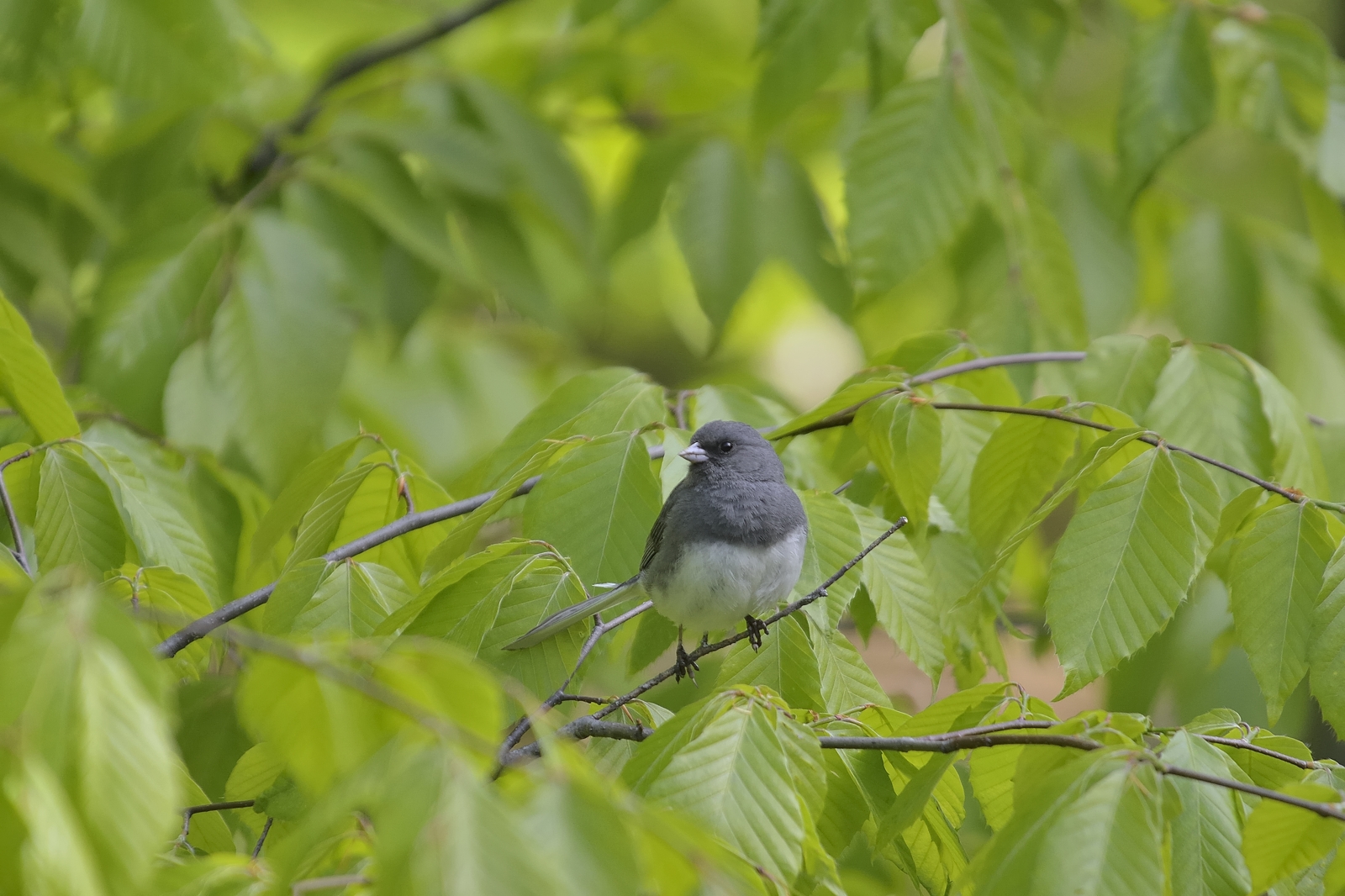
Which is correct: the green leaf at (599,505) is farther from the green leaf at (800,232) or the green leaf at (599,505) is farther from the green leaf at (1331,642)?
the green leaf at (800,232)

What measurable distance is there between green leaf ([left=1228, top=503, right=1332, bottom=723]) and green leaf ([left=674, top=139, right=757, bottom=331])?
1756 mm

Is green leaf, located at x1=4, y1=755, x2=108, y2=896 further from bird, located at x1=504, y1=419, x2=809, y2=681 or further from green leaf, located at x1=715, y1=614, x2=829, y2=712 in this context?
bird, located at x1=504, y1=419, x2=809, y2=681

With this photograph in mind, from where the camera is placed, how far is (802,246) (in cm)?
330

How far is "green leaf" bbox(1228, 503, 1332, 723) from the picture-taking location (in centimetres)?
156

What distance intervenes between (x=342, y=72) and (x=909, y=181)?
6.31ft

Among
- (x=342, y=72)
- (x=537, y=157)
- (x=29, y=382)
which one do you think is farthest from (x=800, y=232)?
(x=29, y=382)

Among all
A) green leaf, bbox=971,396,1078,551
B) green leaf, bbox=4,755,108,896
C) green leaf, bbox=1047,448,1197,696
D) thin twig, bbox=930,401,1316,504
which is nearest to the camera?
green leaf, bbox=4,755,108,896

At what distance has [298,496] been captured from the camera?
1.94 metres

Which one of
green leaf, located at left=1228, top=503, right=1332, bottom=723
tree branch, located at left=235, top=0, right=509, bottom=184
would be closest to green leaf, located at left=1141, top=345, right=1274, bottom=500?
green leaf, located at left=1228, top=503, right=1332, bottom=723

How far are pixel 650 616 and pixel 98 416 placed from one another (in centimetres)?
129

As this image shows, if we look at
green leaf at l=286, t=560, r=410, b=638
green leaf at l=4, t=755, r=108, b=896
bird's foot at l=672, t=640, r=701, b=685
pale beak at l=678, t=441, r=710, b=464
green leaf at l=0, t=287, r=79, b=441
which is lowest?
bird's foot at l=672, t=640, r=701, b=685

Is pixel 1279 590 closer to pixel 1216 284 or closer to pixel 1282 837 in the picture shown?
pixel 1282 837

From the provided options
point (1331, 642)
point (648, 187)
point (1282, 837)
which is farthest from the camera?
point (648, 187)

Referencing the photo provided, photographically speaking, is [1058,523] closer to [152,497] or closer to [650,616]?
[650,616]
